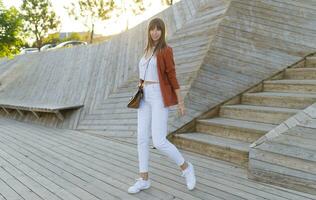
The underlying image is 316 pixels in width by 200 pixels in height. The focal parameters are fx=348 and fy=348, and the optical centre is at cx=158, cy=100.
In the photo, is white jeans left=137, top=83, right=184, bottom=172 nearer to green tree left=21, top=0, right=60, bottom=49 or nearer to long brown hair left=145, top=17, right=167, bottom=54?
long brown hair left=145, top=17, right=167, bottom=54

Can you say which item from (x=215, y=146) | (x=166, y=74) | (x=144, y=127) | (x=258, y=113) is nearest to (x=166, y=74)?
(x=166, y=74)

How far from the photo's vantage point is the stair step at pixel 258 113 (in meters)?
4.82

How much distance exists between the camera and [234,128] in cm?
495

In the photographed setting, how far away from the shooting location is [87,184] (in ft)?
12.7

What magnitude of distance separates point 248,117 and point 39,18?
99.1ft

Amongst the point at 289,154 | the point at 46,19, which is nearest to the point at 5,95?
the point at 289,154

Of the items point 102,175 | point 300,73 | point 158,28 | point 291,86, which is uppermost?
point 158,28

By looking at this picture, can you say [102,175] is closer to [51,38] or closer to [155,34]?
[155,34]

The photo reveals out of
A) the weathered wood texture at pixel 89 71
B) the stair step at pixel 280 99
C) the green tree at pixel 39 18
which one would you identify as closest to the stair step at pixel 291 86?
the stair step at pixel 280 99

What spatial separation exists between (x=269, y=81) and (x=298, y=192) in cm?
281

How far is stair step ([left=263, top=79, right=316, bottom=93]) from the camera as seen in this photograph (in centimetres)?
530

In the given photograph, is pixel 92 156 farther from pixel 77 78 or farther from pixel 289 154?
pixel 77 78

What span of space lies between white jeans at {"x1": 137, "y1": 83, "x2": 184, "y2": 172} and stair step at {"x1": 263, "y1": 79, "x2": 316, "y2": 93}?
2.76 metres

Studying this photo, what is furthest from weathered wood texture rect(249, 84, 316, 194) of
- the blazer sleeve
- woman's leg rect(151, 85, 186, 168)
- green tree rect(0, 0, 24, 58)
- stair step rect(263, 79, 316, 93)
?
green tree rect(0, 0, 24, 58)
